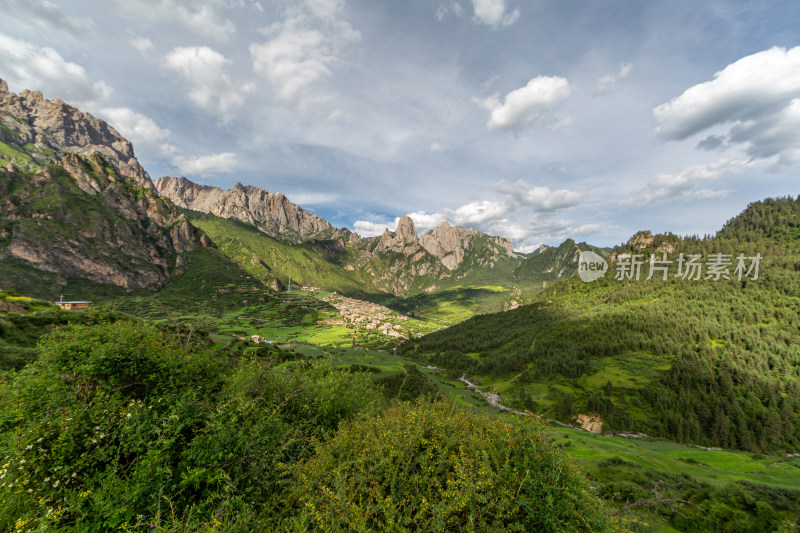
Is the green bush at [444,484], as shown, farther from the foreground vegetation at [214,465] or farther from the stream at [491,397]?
the stream at [491,397]

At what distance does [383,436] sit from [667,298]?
804 ft

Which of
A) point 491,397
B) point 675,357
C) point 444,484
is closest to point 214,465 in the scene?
point 444,484

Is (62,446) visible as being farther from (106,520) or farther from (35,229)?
(35,229)

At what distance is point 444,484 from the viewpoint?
32.3 ft

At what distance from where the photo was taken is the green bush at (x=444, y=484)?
8.31 metres

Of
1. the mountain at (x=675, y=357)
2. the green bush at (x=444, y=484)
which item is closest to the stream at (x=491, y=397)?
the mountain at (x=675, y=357)

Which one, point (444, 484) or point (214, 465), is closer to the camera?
point (214, 465)

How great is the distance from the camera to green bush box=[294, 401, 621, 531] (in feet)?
27.3

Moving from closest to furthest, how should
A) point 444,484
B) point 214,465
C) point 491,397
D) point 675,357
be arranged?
point 214,465 < point 444,484 < point 491,397 < point 675,357

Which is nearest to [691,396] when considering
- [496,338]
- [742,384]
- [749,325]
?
[742,384]

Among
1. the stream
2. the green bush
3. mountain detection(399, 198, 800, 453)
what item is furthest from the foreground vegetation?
mountain detection(399, 198, 800, 453)

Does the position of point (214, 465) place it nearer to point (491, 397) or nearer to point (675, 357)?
point (491, 397)

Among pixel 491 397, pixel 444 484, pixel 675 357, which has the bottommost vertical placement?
pixel 491 397

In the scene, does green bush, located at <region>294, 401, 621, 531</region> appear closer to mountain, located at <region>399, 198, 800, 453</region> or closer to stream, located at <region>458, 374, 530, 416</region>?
stream, located at <region>458, 374, 530, 416</region>
